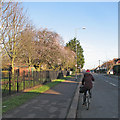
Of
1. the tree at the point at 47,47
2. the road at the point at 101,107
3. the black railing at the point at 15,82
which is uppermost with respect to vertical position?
the tree at the point at 47,47

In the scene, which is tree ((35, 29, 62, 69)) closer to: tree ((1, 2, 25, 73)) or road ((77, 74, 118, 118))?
tree ((1, 2, 25, 73))

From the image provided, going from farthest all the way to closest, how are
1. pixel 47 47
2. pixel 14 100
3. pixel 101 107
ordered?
pixel 47 47 < pixel 14 100 < pixel 101 107

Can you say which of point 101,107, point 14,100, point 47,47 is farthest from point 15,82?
point 47,47

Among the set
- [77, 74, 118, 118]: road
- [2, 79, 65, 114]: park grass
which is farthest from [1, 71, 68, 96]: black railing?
[77, 74, 118, 118]: road

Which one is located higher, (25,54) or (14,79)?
(25,54)

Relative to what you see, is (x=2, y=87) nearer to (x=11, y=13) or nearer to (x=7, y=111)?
(x=7, y=111)

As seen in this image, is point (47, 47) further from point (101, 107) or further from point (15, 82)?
point (101, 107)

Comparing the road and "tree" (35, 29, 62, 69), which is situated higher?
"tree" (35, 29, 62, 69)

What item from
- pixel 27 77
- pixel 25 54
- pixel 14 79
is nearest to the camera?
pixel 14 79

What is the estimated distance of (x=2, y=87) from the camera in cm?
920

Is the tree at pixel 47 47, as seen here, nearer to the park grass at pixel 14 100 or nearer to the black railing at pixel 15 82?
the black railing at pixel 15 82

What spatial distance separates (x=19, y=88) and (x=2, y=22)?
550 cm

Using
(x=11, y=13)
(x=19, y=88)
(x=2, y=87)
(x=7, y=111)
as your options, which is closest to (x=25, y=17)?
(x=11, y=13)

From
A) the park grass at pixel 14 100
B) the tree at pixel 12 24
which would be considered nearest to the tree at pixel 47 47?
the tree at pixel 12 24
